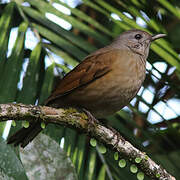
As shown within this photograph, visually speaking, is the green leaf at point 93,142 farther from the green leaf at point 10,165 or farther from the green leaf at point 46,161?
the green leaf at point 10,165

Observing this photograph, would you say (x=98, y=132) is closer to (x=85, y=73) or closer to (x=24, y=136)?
(x=24, y=136)

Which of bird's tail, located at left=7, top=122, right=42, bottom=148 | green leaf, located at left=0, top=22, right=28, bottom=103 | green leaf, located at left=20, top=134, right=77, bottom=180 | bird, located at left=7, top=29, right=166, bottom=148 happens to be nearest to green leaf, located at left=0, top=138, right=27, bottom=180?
green leaf, located at left=20, top=134, right=77, bottom=180

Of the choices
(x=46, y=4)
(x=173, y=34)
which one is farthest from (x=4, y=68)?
(x=173, y=34)

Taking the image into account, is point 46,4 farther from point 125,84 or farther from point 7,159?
point 7,159

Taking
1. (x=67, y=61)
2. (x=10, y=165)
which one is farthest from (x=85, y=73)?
(x=10, y=165)

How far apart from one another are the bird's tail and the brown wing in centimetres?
41

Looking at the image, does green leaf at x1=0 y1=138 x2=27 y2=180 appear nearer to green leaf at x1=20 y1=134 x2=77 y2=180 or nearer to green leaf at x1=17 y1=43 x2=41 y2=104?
green leaf at x1=20 y1=134 x2=77 y2=180

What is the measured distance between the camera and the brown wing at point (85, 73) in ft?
11.6

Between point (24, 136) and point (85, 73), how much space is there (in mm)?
917

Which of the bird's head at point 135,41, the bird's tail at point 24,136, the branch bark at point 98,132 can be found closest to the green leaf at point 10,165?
the branch bark at point 98,132

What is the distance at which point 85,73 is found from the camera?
12.0ft

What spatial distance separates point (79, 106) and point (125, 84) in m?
0.49

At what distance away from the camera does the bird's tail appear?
2.87 metres

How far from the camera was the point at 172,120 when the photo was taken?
4383 millimetres
